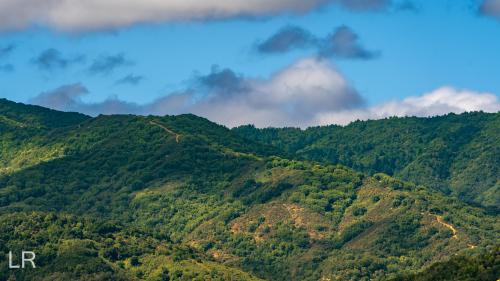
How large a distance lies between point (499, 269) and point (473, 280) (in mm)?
3816

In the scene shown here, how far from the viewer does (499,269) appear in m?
194

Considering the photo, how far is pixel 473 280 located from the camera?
639 feet
